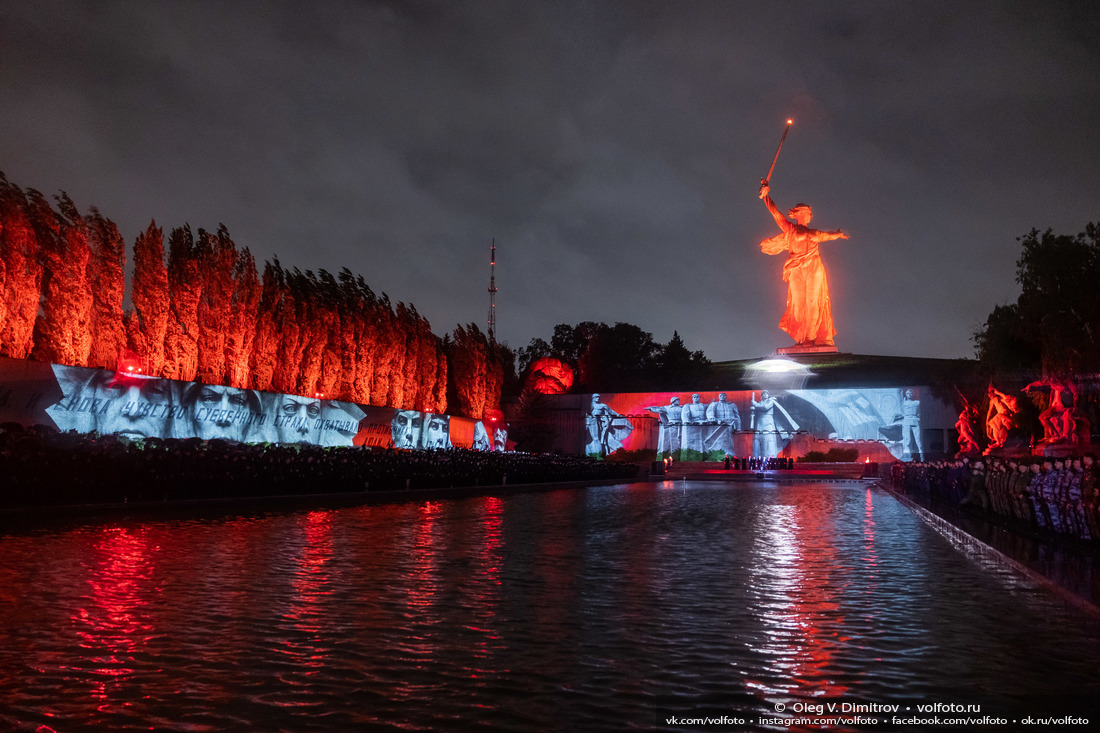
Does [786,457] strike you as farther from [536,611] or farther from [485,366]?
[536,611]

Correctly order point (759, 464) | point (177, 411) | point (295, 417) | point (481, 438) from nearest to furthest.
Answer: point (177, 411) < point (295, 417) < point (481, 438) < point (759, 464)

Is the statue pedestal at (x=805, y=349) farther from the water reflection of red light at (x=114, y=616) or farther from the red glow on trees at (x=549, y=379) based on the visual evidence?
the water reflection of red light at (x=114, y=616)

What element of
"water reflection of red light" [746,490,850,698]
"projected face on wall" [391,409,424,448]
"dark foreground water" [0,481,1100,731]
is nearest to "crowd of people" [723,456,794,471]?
"projected face on wall" [391,409,424,448]

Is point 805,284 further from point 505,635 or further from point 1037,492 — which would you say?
point 505,635

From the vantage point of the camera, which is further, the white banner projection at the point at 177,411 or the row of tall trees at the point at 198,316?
the row of tall trees at the point at 198,316

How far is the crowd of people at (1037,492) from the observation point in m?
10.3

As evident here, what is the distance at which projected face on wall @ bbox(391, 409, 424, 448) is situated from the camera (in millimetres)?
36562

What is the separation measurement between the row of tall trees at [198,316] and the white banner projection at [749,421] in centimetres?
1431

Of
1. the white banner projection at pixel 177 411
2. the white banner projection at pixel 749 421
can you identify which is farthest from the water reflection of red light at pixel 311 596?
the white banner projection at pixel 749 421

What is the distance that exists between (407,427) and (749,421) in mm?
20846

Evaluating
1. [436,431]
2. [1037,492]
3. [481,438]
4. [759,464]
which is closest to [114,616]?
[1037,492]

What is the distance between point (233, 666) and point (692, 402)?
154ft

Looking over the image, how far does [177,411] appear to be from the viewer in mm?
24625

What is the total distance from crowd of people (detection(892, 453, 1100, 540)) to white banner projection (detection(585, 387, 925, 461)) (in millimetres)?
27506
